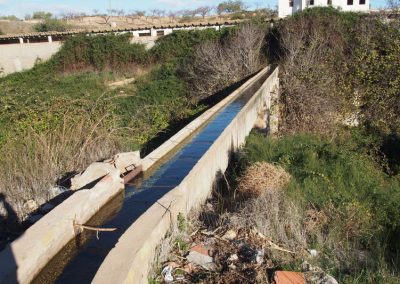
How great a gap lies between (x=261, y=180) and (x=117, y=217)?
2208 millimetres

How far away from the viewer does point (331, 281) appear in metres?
3.55

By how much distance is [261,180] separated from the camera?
19.9ft

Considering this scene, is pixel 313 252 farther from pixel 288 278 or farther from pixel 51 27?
pixel 51 27

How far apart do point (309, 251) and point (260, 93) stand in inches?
315

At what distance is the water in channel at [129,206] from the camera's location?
3863 mm

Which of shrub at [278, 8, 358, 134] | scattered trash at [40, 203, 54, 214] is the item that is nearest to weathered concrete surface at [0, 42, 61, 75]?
shrub at [278, 8, 358, 134]

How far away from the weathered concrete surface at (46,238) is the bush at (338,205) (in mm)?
2382

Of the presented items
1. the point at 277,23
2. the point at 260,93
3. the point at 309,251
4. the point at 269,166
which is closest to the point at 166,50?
the point at 277,23

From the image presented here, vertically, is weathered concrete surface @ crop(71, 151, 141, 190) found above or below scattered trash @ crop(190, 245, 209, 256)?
above

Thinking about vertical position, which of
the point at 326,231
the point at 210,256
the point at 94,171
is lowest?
the point at 326,231

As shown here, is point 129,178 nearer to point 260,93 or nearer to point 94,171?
point 94,171

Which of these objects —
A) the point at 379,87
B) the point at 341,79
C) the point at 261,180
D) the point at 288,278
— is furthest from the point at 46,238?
the point at 379,87

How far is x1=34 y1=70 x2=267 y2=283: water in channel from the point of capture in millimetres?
3863

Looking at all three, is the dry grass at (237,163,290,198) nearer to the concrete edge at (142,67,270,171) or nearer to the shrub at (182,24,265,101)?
the concrete edge at (142,67,270,171)
